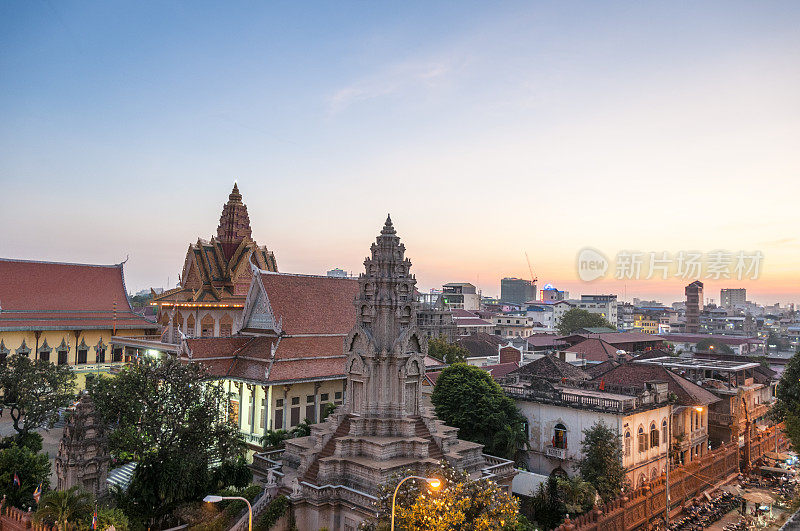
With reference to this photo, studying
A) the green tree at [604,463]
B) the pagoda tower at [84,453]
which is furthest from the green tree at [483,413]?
the pagoda tower at [84,453]

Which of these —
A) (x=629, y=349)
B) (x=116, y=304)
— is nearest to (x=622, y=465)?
(x=116, y=304)

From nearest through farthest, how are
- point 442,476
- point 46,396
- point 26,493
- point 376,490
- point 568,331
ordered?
1. point 442,476
2. point 376,490
3. point 26,493
4. point 46,396
5. point 568,331

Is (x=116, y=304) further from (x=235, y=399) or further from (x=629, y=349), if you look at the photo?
(x=629, y=349)

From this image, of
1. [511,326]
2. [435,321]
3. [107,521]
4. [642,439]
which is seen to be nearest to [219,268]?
[107,521]

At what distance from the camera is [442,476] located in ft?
63.3

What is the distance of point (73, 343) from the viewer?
171 ft

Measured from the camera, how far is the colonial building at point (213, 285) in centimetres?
4772

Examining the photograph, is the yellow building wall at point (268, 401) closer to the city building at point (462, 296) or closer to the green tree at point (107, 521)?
the green tree at point (107, 521)

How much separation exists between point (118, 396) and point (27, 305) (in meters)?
32.5

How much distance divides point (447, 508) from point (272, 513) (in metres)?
8.26

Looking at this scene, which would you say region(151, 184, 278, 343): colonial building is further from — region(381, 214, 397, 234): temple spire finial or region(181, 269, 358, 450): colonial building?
region(381, 214, 397, 234): temple spire finial

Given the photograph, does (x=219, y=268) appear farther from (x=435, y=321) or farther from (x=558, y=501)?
(x=435, y=321)

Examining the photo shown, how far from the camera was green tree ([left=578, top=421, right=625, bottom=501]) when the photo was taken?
28.5 meters

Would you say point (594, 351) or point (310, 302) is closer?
point (310, 302)
